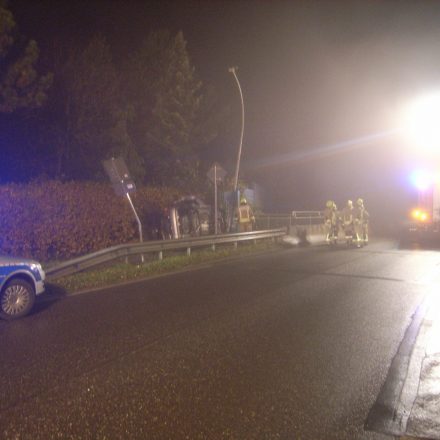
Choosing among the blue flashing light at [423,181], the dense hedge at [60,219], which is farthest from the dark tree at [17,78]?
the blue flashing light at [423,181]

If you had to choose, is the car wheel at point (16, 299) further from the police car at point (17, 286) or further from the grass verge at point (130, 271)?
the grass verge at point (130, 271)

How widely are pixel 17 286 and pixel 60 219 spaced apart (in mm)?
5980

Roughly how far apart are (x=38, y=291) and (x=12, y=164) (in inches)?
584

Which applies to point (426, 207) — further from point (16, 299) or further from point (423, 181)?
point (16, 299)

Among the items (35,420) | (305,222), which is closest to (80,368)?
(35,420)

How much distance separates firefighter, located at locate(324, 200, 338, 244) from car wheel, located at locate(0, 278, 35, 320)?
15.4 meters

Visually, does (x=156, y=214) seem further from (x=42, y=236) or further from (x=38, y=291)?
(x=38, y=291)

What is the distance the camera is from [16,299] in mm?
8266

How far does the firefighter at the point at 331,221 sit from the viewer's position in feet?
71.3

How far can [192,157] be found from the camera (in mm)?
33969

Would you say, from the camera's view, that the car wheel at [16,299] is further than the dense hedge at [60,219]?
No

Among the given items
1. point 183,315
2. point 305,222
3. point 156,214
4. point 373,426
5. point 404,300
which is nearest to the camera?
point 373,426

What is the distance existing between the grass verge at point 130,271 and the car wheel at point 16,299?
2.20 m

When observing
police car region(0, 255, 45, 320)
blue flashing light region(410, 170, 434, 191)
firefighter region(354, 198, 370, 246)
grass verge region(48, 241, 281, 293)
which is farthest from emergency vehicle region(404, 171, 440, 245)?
police car region(0, 255, 45, 320)
